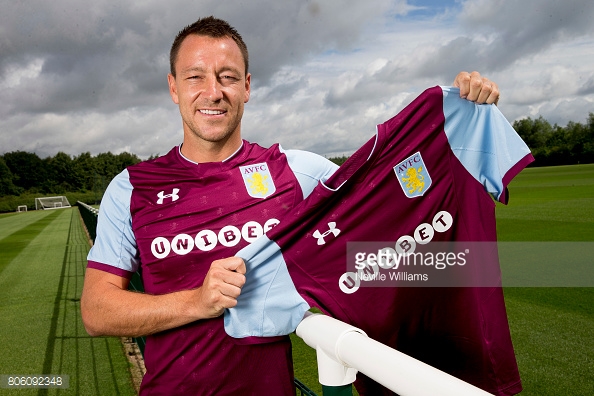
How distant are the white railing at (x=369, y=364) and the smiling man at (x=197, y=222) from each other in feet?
1.87

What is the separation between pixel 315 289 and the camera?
1.87m

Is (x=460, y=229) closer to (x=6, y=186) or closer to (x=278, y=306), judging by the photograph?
(x=278, y=306)

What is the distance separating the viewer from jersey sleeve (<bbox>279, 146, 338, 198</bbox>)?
225 cm

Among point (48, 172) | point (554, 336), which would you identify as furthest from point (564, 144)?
point (48, 172)

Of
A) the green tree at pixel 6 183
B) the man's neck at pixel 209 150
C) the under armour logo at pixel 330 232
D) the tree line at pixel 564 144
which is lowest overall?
the under armour logo at pixel 330 232

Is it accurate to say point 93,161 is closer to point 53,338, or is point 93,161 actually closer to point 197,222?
point 53,338

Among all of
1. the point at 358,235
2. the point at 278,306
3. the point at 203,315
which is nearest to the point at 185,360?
the point at 203,315

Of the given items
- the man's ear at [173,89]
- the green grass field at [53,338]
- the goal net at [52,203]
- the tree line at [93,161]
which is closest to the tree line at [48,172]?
the tree line at [93,161]

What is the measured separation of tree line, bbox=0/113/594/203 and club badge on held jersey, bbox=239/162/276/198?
2145 inches

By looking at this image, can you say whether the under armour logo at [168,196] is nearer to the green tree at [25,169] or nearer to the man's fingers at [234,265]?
the man's fingers at [234,265]

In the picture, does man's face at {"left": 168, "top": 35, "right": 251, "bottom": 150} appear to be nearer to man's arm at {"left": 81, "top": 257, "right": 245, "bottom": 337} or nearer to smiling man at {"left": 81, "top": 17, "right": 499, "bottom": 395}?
smiling man at {"left": 81, "top": 17, "right": 499, "bottom": 395}

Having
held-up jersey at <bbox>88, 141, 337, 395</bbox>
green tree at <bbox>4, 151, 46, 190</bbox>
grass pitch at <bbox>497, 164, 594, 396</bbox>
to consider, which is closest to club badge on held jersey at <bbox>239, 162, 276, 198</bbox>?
held-up jersey at <bbox>88, 141, 337, 395</bbox>

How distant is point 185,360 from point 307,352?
349 centimetres

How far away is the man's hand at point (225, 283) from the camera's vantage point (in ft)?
5.37
